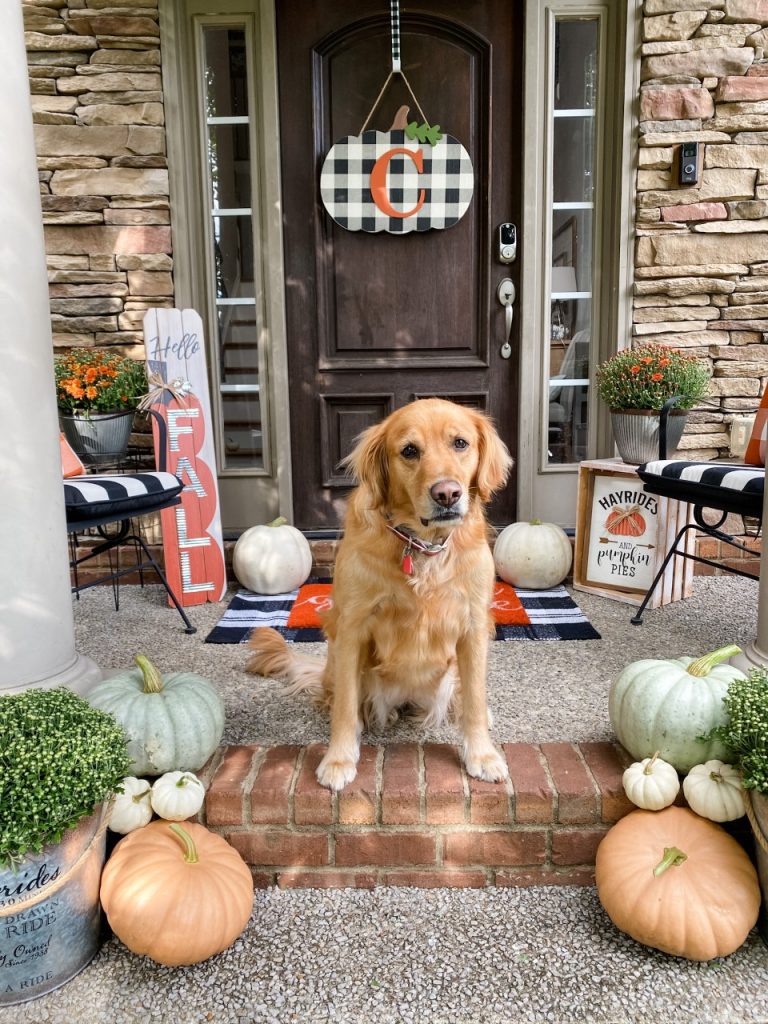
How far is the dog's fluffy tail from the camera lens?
2299 millimetres

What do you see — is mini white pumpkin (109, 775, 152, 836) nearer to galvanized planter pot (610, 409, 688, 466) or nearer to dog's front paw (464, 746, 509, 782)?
dog's front paw (464, 746, 509, 782)

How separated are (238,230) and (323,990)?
3546mm

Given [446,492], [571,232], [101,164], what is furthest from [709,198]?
[101,164]

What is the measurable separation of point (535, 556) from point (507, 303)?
1.40 meters

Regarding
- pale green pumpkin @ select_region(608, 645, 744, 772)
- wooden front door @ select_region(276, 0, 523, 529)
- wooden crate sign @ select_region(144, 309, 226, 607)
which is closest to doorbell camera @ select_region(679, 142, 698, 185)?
wooden front door @ select_region(276, 0, 523, 529)

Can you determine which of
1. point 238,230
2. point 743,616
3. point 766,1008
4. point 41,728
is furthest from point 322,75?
point 766,1008

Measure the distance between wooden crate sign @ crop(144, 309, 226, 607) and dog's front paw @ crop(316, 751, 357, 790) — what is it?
74.5 inches

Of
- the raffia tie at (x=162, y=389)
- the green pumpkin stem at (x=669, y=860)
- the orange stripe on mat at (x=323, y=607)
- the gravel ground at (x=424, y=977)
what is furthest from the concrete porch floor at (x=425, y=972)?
the raffia tie at (x=162, y=389)

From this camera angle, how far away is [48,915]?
4.54ft

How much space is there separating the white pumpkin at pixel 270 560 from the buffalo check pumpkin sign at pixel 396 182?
5.45ft

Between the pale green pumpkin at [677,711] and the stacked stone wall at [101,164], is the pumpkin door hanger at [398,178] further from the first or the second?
the pale green pumpkin at [677,711]

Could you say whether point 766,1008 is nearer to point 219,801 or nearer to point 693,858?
point 693,858

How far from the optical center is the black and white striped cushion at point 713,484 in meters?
2.48

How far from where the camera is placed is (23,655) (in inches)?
68.7
